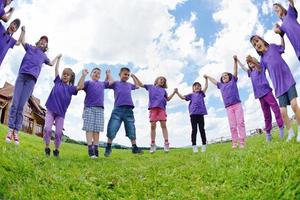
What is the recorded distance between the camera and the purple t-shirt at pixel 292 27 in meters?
10.1

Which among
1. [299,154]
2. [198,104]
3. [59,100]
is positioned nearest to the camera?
[299,154]

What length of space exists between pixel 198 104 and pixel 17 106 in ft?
23.1

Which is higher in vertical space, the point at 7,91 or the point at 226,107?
the point at 7,91

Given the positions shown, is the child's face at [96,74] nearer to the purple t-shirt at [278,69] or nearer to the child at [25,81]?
the child at [25,81]

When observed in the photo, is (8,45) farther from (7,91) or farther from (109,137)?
(7,91)

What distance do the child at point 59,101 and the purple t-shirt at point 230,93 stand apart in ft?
17.1

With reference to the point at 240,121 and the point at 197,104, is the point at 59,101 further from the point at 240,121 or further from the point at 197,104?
the point at 240,121

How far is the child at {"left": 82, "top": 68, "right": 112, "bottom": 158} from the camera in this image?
12.5m

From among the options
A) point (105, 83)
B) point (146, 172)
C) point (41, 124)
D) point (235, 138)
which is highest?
point (41, 124)

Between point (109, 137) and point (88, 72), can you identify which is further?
point (109, 137)


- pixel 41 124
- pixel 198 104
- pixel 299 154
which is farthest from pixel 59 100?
pixel 41 124

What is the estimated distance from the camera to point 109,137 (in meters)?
13.8

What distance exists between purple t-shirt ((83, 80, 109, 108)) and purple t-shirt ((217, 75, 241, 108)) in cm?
461

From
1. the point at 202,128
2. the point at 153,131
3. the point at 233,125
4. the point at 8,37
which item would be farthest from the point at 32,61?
the point at 233,125
